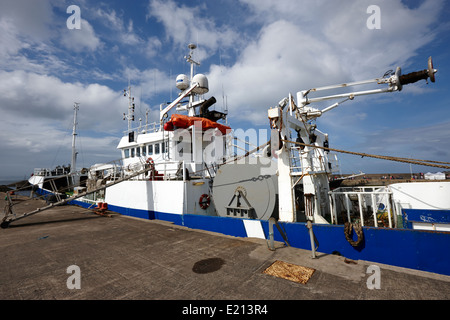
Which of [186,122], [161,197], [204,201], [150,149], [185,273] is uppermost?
[186,122]

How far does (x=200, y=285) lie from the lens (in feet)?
14.6

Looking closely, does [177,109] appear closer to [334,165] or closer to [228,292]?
[334,165]

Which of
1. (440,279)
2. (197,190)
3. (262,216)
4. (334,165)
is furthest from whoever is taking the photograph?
(334,165)

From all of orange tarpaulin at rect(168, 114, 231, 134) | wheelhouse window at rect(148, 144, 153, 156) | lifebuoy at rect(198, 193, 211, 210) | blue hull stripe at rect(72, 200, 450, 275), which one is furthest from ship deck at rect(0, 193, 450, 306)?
wheelhouse window at rect(148, 144, 153, 156)

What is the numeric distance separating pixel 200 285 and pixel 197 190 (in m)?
6.81

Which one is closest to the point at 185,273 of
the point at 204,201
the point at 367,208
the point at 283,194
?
the point at 283,194

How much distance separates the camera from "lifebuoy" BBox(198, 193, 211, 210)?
37.0 ft

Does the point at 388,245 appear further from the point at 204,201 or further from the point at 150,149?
the point at 150,149

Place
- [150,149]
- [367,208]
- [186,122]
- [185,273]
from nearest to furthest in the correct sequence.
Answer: [185,273] < [367,208] < [186,122] < [150,149]

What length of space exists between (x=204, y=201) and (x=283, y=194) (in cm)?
556

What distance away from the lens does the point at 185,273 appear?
5027mm

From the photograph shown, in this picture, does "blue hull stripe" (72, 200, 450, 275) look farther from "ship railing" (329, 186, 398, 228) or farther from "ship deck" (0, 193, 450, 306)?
"ship railing" (329, 186, 398, 228)

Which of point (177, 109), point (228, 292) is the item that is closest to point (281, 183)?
point (228, 292)

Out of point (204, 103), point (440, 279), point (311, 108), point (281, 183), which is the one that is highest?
point (204, 103)
